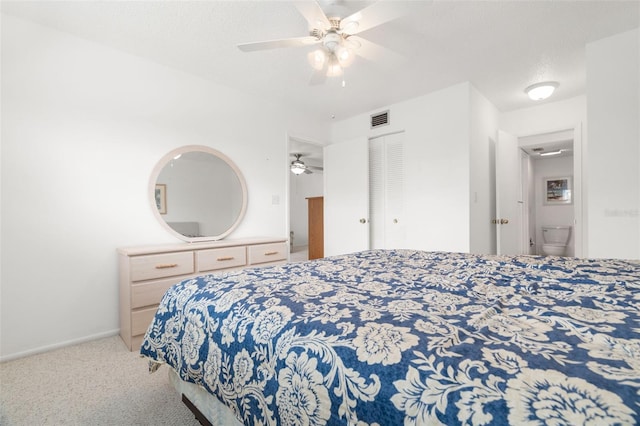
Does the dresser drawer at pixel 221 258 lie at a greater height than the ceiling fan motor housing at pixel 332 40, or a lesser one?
lesser

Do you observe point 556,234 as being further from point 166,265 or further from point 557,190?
point 166,265

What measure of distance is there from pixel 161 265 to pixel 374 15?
2.38 metres

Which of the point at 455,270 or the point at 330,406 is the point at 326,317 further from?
the point at 455,270

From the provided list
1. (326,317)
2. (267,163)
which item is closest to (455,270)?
(326,317)

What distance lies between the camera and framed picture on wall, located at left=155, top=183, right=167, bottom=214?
2.80 meters

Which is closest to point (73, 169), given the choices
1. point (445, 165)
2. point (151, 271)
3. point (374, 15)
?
point (151, 271)

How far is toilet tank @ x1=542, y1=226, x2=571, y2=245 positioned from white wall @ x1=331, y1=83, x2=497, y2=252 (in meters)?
3.68

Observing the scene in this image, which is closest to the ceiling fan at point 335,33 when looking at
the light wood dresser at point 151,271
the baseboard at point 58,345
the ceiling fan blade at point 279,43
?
the ceiling fan blade at point 279,43

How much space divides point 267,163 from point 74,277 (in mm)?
2222

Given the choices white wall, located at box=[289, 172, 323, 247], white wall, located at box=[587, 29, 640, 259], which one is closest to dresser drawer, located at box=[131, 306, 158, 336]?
white wall, located at box=[587, 29, 640, 259]

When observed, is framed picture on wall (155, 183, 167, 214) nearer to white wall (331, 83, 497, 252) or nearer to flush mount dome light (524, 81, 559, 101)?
white wall (331, 83, 497, 252)

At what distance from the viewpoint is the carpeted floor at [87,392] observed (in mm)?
1463

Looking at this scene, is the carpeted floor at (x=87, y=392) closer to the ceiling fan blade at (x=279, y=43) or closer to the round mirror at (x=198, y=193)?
the round mirror at (x=198, y=193)

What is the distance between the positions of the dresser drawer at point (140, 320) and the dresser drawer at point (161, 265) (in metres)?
0.26
